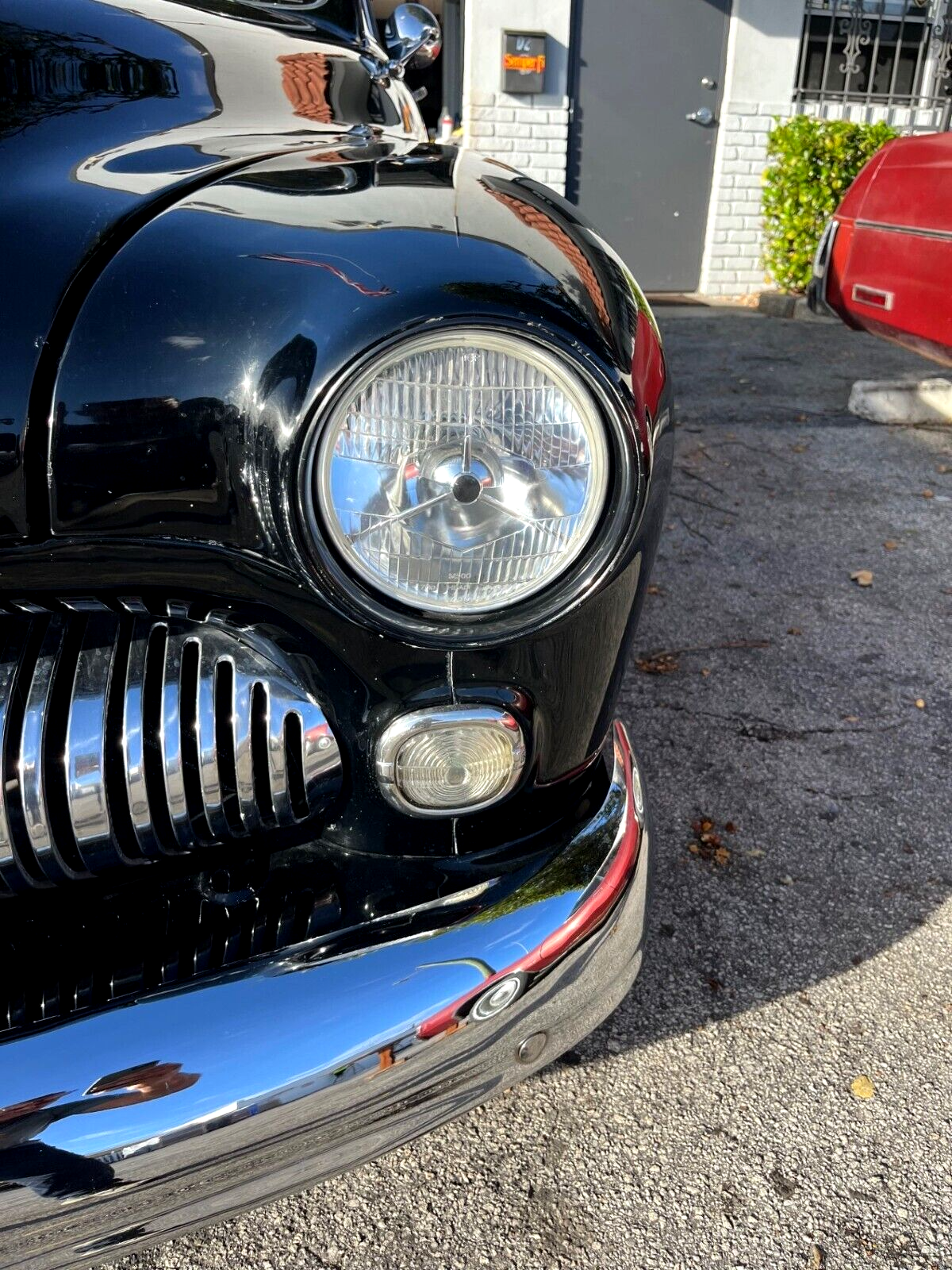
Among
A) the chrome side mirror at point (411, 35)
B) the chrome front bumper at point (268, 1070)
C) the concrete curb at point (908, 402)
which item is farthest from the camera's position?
the concrete curb at point (908, 402)

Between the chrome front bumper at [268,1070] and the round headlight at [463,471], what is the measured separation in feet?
1.20

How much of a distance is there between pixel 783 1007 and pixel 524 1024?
746 mm

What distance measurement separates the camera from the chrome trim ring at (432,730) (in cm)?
111

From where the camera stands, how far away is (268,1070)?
966 millimetres

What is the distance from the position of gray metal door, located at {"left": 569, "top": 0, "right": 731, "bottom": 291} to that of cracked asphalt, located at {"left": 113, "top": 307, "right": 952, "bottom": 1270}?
17.9ft

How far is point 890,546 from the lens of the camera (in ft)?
11.5

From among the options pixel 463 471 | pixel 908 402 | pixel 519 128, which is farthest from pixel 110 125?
pixel 519 128

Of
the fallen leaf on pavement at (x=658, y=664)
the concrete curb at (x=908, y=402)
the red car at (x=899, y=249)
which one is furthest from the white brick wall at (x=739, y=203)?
the fallen leaf on pavement at (x=658, y=664)

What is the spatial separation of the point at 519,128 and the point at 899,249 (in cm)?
429

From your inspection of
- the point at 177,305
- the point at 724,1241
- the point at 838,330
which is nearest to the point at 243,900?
the point at 177,305

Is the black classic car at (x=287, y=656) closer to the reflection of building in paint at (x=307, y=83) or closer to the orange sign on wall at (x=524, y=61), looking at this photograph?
the reflection of building in paint at (x=307, y=83)

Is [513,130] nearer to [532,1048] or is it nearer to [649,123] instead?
[649,123]

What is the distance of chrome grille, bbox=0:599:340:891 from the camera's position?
1034mm

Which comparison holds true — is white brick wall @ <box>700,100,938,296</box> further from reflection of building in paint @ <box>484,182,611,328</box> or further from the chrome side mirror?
reflection of building in paint @ <box>484,182,611,328</box>
